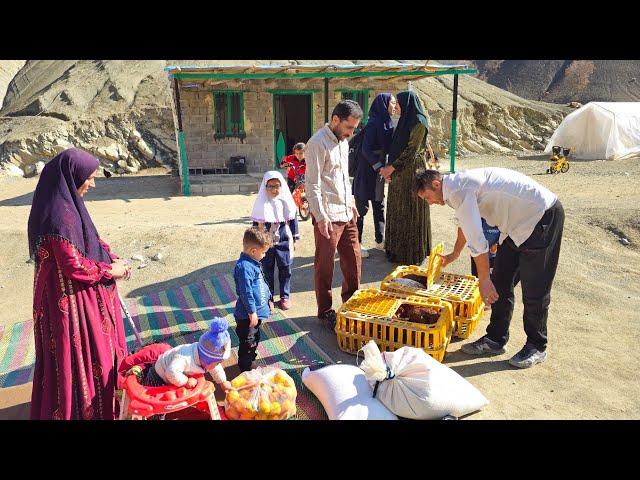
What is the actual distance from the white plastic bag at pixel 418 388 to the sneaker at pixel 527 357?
29.0 inches

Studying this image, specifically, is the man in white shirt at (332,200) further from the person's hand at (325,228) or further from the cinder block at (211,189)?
the cinder block at (211,189)

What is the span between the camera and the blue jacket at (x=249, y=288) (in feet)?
11.5

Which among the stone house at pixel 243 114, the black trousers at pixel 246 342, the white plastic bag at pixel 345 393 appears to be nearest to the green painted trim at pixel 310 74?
the stone house at pixel 243 114

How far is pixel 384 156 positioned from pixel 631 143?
15489 mm

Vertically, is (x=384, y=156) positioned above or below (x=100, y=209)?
above

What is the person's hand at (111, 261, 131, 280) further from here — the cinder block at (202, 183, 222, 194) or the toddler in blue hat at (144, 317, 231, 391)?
the cinder block at (202, 183, 222, 194)

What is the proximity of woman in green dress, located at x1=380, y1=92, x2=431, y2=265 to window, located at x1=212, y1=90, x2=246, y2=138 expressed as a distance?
29.8 ft

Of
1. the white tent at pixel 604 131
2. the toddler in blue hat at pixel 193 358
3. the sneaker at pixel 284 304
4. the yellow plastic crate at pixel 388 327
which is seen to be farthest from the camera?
the white tent at pixel 604 131

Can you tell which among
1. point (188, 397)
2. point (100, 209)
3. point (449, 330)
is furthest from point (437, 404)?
point (100, 209)

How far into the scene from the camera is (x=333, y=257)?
14.0 feet

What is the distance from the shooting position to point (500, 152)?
21.1 meters

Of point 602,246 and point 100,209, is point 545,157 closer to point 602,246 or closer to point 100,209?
point 602,246

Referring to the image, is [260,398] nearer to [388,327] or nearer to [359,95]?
[388,327]

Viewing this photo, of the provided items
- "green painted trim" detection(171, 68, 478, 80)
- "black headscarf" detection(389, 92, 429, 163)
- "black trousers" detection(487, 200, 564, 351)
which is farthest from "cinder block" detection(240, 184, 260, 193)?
"black trousers" detection(487, 200, 564, 351)
